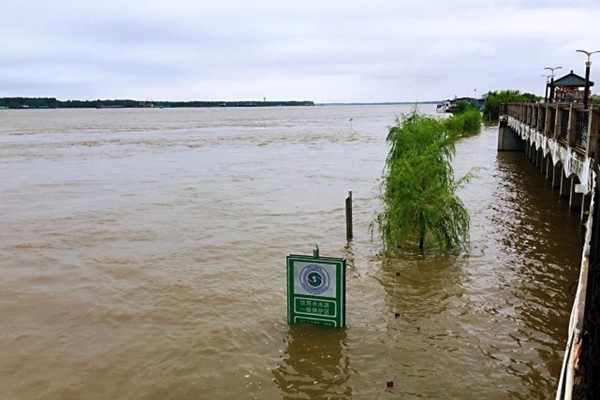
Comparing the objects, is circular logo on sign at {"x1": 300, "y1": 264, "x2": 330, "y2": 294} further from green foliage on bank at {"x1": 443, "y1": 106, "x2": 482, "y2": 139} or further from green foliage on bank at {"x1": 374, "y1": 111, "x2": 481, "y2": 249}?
green foliage on bank at {"x1": 443, "y1": 106, "x2": 482, "y2": 139}

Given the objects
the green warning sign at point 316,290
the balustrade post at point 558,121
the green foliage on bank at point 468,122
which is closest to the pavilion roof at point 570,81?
the balustrade post at point 558,121

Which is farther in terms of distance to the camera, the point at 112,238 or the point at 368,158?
the point at 368,158

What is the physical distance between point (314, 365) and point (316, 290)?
128 cm

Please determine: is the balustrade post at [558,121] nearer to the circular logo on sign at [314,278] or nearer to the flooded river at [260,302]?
the flooded river at [260,302]

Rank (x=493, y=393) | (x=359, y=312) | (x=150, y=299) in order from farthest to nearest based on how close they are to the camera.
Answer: (x=150, y=299) → (x=359, y=312) → (x=493, y=393)

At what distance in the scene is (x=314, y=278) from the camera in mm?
9195

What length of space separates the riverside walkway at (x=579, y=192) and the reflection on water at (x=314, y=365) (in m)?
3.15

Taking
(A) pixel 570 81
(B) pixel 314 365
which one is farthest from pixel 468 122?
(B) pixel 314 365

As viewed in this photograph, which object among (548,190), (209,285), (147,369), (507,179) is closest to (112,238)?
(209,285)

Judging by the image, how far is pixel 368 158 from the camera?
39.5 meters

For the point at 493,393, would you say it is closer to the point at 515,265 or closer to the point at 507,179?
the point at 515,265


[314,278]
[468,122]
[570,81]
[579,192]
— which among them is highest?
[570,81]

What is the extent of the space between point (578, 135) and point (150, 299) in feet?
35.6

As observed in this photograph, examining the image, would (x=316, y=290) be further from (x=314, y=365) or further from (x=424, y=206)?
(x=424, y=206)
